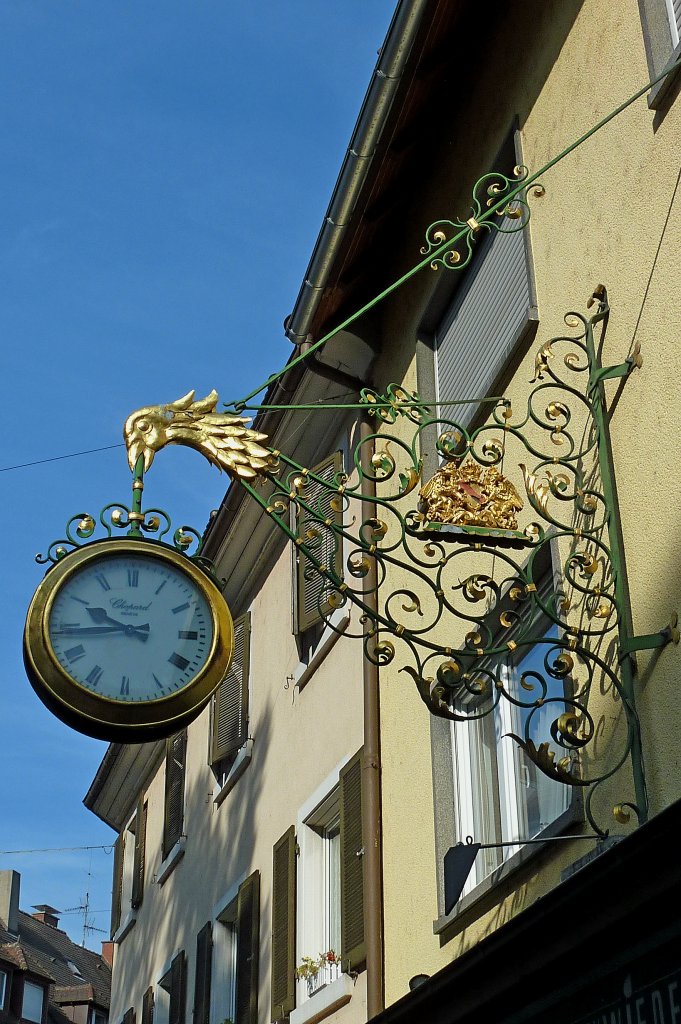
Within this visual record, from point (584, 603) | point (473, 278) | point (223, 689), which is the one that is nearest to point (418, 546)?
point (473, 278)

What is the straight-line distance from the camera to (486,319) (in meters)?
8.30

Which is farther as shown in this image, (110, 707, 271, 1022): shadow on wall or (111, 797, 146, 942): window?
(111, 797, 146, 942): window

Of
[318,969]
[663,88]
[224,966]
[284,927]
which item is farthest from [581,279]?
[224,966]

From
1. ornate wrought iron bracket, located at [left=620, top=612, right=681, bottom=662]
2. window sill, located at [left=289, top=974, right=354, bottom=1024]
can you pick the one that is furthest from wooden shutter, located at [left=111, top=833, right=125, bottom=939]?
ornate wrought iron bracket, located at [left=620, top=612, right=681, bottom=662]

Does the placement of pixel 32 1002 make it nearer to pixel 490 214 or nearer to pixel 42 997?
pixel 42 997

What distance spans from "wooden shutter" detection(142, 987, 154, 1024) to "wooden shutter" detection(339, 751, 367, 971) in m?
7.32

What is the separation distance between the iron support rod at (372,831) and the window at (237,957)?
9.45 ft

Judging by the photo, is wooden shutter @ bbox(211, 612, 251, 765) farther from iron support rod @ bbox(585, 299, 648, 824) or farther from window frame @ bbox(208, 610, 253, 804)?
iron support rod @ bbox(585, 299, 648, 824)

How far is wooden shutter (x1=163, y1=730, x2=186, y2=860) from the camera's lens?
15.9 m

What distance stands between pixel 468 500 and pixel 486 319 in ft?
8.60

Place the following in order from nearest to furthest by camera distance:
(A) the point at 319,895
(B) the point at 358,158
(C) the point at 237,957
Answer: (B) the point at 358,158 < (A) the point at 319,895 < (C) the point at 237,957

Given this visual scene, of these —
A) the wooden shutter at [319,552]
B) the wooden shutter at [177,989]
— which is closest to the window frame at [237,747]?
the wooden shutter at [319,552]

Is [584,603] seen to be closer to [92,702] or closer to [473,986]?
[473,986]

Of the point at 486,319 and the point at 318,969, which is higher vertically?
the point at 486,319
